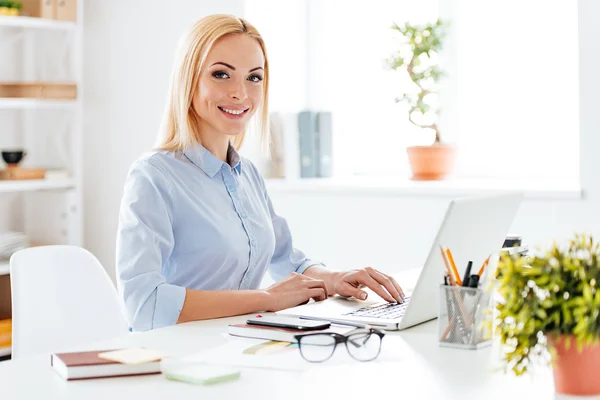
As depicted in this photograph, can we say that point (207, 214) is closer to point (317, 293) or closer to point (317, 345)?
point (317, 293)

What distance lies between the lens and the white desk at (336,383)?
50.2 inches

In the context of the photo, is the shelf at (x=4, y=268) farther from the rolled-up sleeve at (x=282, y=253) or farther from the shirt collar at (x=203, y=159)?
the shirt collar at (x=203, y=159)

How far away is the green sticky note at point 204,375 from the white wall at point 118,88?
105 inches

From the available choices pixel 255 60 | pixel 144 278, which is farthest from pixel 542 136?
pixel 144 278

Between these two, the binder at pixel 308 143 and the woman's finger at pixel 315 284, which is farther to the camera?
the binder at pixel 308 143

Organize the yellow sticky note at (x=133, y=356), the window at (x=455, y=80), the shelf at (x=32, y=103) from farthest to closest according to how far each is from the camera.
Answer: the shelf at (x=32, y=103)
the window at (x=455, y=80)
the yellow sticky note at (x=133, y=356)

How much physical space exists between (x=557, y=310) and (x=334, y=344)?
0.44 meters

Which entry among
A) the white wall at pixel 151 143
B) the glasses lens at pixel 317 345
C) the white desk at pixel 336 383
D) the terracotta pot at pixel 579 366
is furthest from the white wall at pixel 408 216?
the terracotta pot at pixel 579 366

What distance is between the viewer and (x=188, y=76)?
7.17ft

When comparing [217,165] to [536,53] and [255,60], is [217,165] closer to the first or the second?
[255,60]

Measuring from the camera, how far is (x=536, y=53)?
3.29 m

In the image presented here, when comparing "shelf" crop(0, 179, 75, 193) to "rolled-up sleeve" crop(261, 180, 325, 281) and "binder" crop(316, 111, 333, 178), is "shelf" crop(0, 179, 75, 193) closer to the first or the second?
"binder" crop(316, 111, 333, 178)

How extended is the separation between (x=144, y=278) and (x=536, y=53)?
197cm

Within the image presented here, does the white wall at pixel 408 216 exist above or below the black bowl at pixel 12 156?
below
